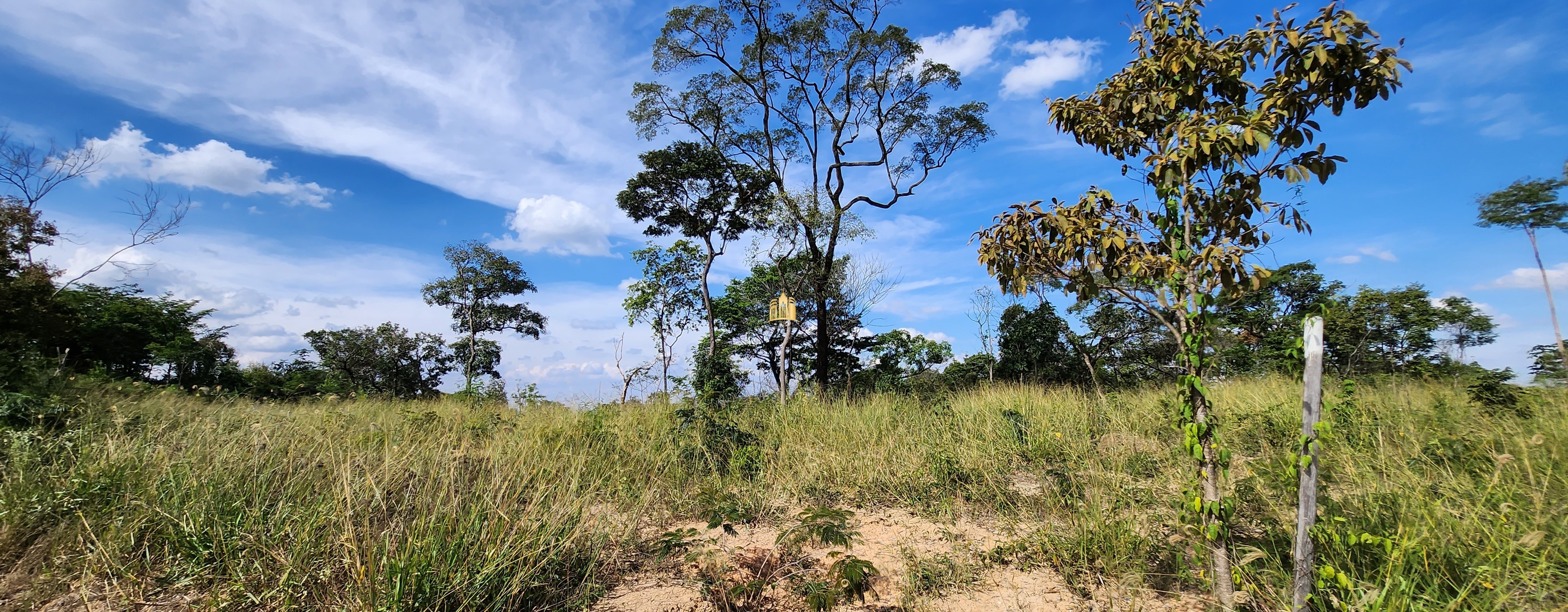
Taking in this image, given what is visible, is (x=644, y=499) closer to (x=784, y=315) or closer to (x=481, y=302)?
(x=784, y=315)

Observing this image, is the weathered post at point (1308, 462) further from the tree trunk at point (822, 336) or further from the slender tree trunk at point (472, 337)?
the slender tree trunk at point (472, 337)

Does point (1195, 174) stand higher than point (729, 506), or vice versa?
Result: point (1195, 174)

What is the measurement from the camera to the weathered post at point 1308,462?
240cm

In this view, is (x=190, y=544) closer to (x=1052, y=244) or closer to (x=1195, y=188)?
(x=1052, y=244)

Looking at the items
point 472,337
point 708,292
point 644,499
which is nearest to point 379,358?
point 472,337

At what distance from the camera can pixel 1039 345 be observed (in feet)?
49.7

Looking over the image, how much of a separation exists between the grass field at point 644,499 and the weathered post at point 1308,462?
0.10 metres

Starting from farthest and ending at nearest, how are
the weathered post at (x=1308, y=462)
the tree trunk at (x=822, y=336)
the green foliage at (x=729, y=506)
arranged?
the tree trunk at (x=822, y=336)
the green foliage at (x=729, y=506)
the weathered post at (x=1308, y=462)

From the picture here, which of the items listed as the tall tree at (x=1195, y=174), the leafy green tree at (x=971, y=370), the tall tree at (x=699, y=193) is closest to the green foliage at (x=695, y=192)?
the tall tree at (x=699, y=193)

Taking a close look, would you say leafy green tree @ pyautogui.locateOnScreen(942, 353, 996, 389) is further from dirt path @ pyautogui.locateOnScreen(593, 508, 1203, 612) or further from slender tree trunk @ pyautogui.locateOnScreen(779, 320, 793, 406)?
dirt path @ pyautogui.locateOnScreen(593, 508, 1203, 612)

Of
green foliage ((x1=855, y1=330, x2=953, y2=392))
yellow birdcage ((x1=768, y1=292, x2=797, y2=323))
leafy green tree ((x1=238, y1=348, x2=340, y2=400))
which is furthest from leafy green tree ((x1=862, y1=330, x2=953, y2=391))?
leafy green tree ((x1=238, y1=348, x2=340, y2=400))

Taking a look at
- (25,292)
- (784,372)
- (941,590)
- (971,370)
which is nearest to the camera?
(941,590)

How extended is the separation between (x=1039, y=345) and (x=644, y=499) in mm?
13205

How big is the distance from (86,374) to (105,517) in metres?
9.26
